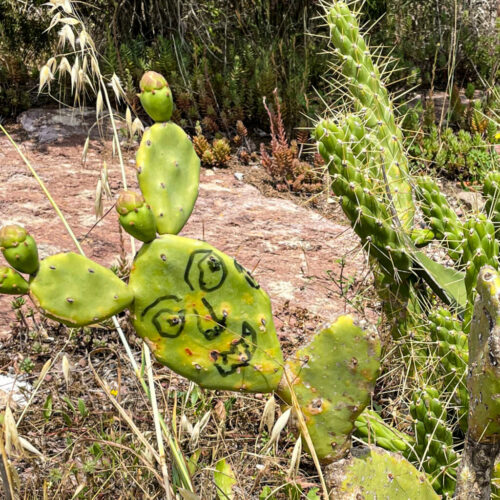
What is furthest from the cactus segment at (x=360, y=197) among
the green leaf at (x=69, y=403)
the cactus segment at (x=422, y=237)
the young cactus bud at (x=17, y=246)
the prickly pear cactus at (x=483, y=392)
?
the green leaf at (x=69, y=403)

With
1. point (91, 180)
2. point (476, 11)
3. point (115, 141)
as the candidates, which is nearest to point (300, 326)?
point (115, 141)

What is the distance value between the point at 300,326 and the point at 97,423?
106cm

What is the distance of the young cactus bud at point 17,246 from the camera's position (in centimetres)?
146

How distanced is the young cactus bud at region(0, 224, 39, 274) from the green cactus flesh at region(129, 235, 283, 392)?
0.29 m

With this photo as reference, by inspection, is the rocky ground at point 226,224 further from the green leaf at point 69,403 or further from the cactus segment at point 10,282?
the cactus segment at point 10,282

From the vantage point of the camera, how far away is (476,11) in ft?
24.1

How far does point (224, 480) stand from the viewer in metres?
2.00

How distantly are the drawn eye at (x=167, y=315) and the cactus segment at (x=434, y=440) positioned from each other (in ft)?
2.55

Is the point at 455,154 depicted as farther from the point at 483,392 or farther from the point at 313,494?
the point at 483,392

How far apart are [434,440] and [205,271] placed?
0.87 m

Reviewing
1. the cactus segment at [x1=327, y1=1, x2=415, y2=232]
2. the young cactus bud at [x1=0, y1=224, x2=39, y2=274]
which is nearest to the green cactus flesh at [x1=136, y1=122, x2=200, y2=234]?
the young cactus bud at [x1=0, y1=224, x2=39, y2=274]

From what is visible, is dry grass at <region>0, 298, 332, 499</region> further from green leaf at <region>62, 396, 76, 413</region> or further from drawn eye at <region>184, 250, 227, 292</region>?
drawn eye at <region>184, 250, 227, 292</region>

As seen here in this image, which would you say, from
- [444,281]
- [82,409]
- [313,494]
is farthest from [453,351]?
[82,409]

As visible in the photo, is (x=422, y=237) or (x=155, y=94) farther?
(x=422, y=237)
